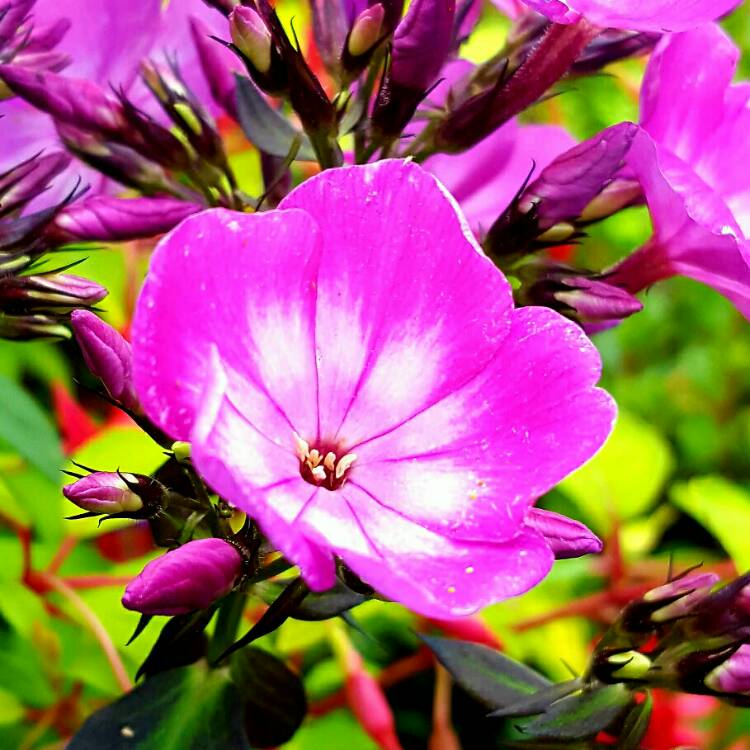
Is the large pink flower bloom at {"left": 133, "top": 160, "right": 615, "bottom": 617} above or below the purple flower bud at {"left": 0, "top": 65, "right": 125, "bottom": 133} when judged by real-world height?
below

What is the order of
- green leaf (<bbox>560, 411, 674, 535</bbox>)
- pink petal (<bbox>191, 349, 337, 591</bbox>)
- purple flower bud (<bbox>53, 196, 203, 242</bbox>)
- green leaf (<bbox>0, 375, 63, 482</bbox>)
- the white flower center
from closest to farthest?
pink petal (<bbox>191, 349, 337, 591</bbox>)
the white flower center
purple flower bud (<bbox>53, 196, 203, 242</bbox>)
green leaf (<bbox>0, 375, 63, 482</bbox>)
green leaf (<bbox>560, 411, 674, 535</bbox>)

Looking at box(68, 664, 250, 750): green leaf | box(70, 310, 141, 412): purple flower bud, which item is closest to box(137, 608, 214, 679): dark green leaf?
box(68, 664, 250, 750): green leaf

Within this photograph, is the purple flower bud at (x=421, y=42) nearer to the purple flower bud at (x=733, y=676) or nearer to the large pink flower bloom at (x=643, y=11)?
the large pink flower bloom at (x=643, y=11)

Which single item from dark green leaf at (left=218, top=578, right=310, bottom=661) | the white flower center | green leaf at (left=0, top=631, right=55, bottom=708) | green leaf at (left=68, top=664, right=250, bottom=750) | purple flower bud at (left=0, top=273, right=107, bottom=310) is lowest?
green leaf at (left=0, top=631, right=55, bottom=708)

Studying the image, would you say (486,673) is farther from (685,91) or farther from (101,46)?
(101,46)

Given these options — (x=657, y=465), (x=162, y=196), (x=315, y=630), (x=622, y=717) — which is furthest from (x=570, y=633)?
(x=162, y=196)

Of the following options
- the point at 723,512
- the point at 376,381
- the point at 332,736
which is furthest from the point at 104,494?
the point at 723,512

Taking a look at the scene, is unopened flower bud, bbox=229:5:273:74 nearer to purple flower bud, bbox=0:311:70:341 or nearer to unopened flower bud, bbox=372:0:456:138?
unopened flower bud, bbox=372:0:456:138

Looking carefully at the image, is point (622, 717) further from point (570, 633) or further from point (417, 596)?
point (570, 633)
